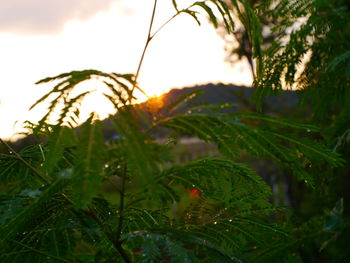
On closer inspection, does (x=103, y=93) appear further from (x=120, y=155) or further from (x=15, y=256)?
(x=15, y=256)

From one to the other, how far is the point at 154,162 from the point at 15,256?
81cm

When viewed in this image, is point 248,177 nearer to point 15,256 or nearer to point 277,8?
point 15,256

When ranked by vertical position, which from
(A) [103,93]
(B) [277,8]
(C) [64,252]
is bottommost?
(C) [64,252]

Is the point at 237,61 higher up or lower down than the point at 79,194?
higher up

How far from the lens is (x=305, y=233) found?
166 cm

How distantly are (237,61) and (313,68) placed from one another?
14870mm

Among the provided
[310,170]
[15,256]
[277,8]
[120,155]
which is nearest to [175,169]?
[120,155]

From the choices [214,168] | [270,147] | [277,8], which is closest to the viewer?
[270,147]

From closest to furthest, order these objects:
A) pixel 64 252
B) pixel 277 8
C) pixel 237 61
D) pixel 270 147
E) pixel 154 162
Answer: pixel 154 162
pixel 270 147
pixel 64 252
pixel 277 8
pixel 237 61

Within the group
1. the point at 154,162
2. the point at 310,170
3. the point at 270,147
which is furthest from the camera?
the point at 310,170

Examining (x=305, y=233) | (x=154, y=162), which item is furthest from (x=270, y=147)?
(x=305, y=233)

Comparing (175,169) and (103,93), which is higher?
(103,93)

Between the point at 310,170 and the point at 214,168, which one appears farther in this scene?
the point at 310,170

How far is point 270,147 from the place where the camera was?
4.40 feet
